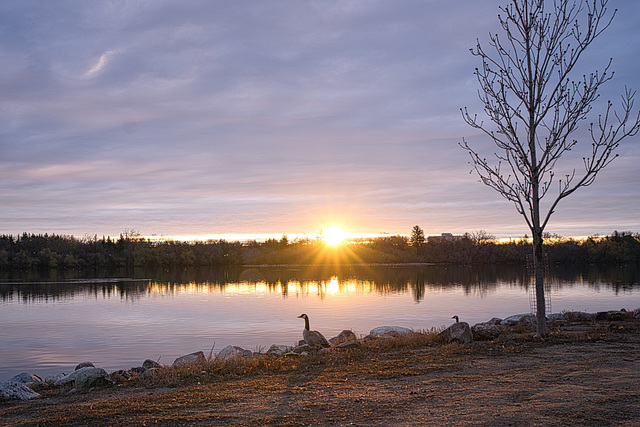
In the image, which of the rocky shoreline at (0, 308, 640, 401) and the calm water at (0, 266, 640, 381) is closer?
the rocky shoreline at (0, 308, 640, 401)

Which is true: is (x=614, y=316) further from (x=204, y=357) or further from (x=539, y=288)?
(x=204, y=357)

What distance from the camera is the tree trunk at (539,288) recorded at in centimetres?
1221

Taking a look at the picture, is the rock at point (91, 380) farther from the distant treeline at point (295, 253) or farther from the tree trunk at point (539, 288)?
the distant treeline at point (295, 253)

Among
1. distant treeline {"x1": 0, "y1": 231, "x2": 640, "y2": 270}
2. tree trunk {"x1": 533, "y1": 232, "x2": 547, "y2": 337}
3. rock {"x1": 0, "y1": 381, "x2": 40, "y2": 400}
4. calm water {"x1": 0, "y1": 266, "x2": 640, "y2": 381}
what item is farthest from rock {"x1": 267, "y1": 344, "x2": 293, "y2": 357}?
distant treeline {"x1": 0, "y1": 231, "x2": 640, "y2": 270}

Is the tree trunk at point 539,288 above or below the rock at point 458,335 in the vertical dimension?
above

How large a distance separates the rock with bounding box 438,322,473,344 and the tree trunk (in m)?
1.53

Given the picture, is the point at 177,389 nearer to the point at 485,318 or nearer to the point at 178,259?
the point at 485,318

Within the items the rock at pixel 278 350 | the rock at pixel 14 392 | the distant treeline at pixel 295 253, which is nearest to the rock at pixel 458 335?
the rock at pixel 278 350

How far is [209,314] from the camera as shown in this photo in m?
29.0

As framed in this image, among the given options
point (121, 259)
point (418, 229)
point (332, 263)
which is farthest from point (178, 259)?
point (418, 229)

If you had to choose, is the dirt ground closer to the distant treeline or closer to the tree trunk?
the tree trunk

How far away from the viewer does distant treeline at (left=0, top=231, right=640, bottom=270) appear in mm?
103000

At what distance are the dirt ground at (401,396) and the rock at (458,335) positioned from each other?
4.55 ft

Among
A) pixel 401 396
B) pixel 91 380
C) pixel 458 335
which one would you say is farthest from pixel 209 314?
pixel 401 396
